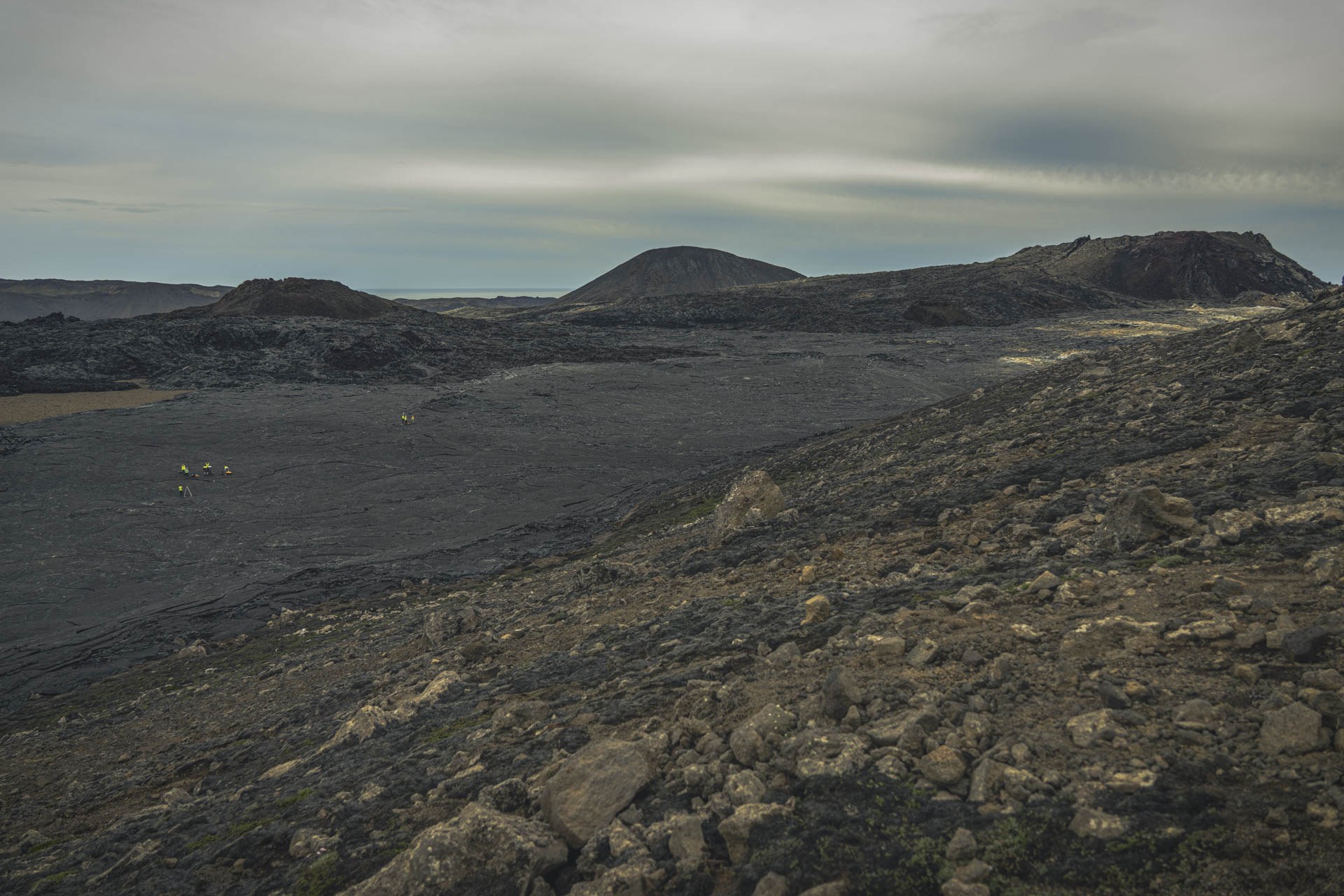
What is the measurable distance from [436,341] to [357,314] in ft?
73.0

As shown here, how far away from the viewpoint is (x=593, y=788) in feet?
15.0

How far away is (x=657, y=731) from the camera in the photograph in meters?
5.30

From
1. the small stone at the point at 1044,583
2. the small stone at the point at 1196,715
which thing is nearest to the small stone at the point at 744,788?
Answer: the small stone at the point at 1196,715

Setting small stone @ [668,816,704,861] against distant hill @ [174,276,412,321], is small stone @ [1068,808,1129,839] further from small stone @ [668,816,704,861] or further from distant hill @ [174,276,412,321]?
distant hill @ [174,276,412,321]

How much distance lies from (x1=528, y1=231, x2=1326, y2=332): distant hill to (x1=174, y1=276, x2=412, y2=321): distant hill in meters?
23.1

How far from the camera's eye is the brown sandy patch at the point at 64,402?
34.3 metres

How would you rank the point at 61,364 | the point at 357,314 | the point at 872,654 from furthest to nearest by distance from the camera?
the point at 357,314 → the point at 61,364 → the point at 872,654

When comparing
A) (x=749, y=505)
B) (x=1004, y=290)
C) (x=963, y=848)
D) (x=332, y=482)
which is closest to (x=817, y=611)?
(x=963, y=848)

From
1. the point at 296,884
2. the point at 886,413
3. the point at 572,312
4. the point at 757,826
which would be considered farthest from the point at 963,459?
the point at 572,312

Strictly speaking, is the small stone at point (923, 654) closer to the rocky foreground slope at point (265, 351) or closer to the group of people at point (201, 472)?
the group of people at point (201, 472)

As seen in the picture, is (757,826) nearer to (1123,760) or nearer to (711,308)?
(1123,760)

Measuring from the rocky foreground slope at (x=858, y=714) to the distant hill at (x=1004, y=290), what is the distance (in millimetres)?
67393

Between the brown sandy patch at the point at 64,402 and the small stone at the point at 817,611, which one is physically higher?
the brown sandy patch at the point at 64,402

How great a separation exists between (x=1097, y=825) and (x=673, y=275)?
158433 mm
